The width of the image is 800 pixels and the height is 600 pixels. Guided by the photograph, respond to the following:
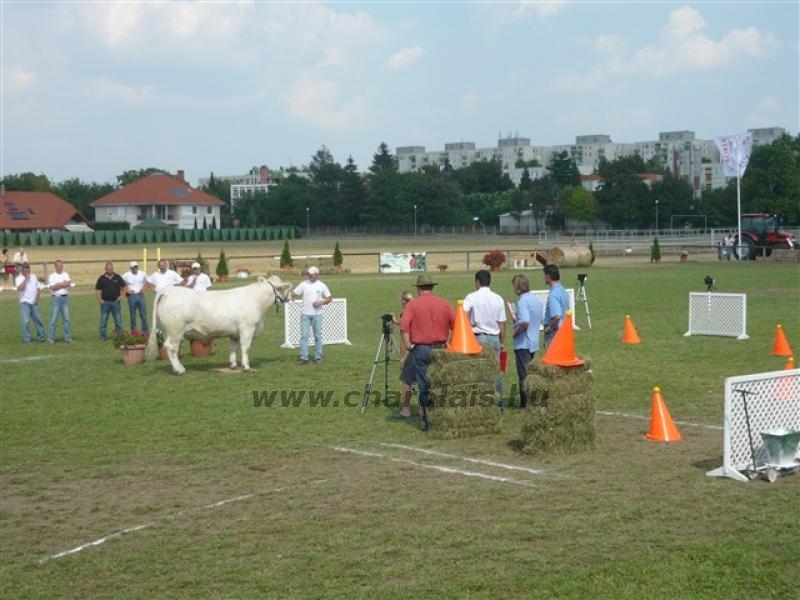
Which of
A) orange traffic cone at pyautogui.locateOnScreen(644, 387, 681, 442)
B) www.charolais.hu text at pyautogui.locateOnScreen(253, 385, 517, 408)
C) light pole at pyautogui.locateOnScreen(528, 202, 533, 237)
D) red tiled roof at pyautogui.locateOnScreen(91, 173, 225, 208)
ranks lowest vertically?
www.charolais.hu text at pyautogui.locateOnScreen(253, 385, 517, 408)

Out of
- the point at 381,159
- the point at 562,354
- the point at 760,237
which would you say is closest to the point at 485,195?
the point at 381,159

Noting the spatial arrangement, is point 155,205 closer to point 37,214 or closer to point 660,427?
point 37,214

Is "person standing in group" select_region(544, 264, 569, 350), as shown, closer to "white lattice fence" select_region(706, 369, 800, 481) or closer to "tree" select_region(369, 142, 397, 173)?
"white lattice fence" select_region(706, 369, 800, 481)

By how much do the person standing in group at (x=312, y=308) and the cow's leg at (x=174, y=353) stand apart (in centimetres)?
242

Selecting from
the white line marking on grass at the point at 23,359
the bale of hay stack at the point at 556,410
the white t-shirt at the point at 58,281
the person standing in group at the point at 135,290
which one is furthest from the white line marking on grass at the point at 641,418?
the white t-shirt at the point at 58,281

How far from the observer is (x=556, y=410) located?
11.4m

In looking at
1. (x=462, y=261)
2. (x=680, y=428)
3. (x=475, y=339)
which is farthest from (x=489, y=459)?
(x=462, y=261)

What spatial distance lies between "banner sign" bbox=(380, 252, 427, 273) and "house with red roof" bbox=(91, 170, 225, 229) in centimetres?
8367

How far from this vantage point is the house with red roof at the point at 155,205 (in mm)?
136500

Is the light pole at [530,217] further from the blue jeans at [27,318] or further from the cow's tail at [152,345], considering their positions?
the cow's tail at [152,345]

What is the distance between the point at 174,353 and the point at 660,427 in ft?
31.6

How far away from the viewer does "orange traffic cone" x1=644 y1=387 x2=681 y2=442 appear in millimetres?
12250

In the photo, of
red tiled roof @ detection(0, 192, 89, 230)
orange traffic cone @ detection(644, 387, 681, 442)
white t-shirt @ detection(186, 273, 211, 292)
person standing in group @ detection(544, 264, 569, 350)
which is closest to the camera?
orange traffic cone @ detection(644, 387, 681, 442)

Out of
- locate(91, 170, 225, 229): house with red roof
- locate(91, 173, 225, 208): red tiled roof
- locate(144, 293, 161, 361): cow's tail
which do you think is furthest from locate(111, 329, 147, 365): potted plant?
locate(91, 173, 225, 208): red tiled roof
